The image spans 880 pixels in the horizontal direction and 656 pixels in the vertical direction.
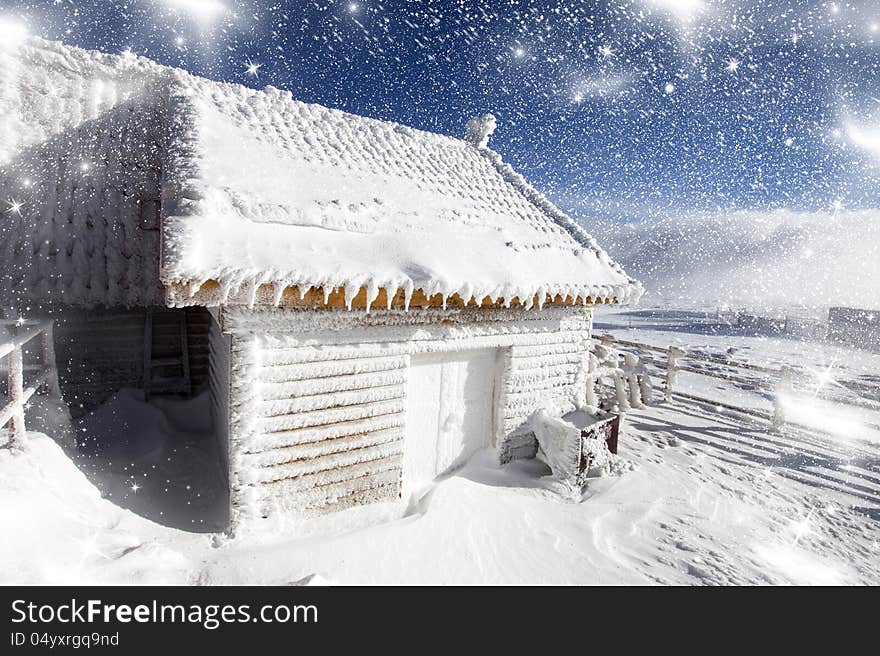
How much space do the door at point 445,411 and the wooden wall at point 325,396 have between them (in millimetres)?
342

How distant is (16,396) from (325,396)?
2.79 meters

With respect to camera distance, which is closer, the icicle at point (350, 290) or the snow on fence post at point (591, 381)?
the icicle at point (350, 290)

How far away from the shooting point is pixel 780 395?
8922 mm

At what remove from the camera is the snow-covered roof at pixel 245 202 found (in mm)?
3896

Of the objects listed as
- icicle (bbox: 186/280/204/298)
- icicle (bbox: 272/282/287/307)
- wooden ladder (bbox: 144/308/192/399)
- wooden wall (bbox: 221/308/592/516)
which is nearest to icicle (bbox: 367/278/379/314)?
wooden wall (bbox: 221/308/592/516)

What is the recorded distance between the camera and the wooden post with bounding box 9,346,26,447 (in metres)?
3.88

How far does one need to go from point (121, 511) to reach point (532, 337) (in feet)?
16.9

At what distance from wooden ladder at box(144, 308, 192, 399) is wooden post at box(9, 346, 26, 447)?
3941mm

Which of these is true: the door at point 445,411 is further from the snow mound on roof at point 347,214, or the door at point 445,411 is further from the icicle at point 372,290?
the icicle at point 372,290

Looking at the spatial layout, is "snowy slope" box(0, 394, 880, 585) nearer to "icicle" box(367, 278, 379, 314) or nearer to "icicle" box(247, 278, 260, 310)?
"icicle" box(247, 278, 260, 310)

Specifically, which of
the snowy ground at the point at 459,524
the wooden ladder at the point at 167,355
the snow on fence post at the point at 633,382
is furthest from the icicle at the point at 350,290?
the snow on fence post at the point at 633,382

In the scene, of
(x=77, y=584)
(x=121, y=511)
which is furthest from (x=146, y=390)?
(x=77, y=584)

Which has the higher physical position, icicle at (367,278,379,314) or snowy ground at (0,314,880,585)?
icicle at (367,278,379,314)
